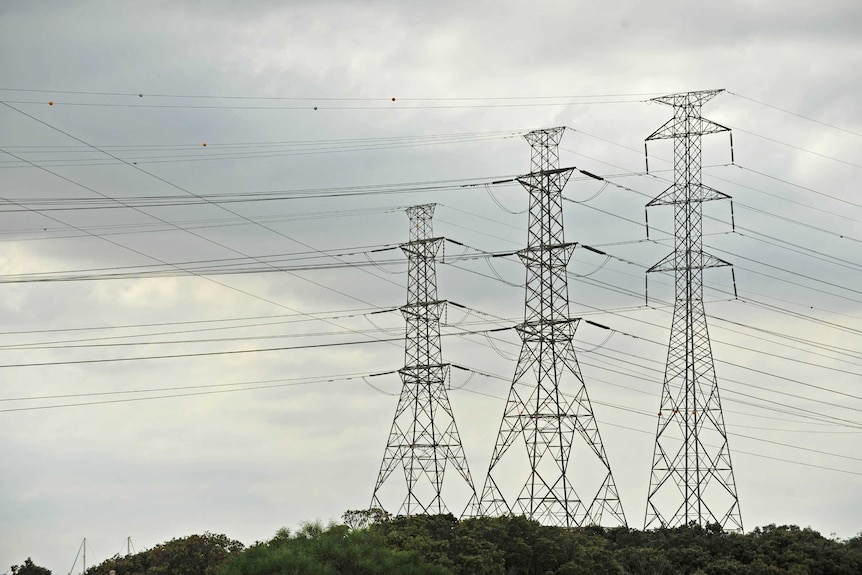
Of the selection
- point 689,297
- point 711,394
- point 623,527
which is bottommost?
point 623,527

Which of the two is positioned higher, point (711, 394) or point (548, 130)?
point (548, 130)

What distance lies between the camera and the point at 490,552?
63.3m

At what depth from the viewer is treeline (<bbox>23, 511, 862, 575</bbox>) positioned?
5708 cm

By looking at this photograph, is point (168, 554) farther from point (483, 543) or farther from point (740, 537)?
point (740, 537)

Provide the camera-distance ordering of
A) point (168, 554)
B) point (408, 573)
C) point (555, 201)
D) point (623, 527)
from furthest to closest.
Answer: point (623, 527), point (555, 201), point (168, 554), point (408, 573)

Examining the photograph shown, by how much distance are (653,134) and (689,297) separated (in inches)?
432

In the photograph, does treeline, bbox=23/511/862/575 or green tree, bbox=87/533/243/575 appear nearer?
treeline, bbox=23/511/862/575

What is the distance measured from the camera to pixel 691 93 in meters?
81.4

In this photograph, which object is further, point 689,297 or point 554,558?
point 689,297

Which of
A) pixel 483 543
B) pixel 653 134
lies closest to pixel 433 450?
pixel 483 543

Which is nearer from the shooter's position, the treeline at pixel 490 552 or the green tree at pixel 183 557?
the treeline at pixel 490 552

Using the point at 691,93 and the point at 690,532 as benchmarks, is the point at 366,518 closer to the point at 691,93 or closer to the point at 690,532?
the point at 690,532

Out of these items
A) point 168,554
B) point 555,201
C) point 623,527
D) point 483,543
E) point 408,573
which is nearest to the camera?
point 408,573

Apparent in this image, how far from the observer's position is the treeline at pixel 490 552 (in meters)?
57.1
